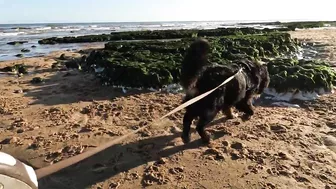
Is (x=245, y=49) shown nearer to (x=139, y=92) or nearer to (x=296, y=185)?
(x=139, y=92)

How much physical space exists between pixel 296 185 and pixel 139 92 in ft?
14.7

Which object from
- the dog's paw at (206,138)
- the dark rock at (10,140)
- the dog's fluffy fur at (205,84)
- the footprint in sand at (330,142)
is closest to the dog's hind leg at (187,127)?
the dog's fluffy fur at (205,84)

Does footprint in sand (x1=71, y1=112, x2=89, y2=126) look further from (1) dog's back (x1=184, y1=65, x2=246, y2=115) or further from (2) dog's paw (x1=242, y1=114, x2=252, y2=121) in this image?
(2) dog's paw (x1=242, y1=114, x2=252, y2=121)

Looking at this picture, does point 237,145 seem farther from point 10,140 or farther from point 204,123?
point 10,140

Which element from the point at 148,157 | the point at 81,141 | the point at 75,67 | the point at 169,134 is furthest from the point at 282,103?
the point at 75,67

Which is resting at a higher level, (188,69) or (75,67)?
(188,69)

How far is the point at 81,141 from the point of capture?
4730 mm

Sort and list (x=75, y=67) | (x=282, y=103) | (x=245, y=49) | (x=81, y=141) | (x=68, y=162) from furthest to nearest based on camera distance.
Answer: (x=245, y=49)
(x=75, y=67)
(x=282, y=103)
(x=81, y=141)
(x=68, y=162)

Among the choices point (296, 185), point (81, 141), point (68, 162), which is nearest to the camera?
point (68, 162)

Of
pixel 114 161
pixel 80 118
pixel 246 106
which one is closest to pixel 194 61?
pixel 114 161

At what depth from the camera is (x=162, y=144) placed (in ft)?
15.2

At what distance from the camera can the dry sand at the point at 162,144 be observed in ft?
12.4

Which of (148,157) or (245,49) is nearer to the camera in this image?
(148,157)

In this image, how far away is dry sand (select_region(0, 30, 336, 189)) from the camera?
12.4ft
